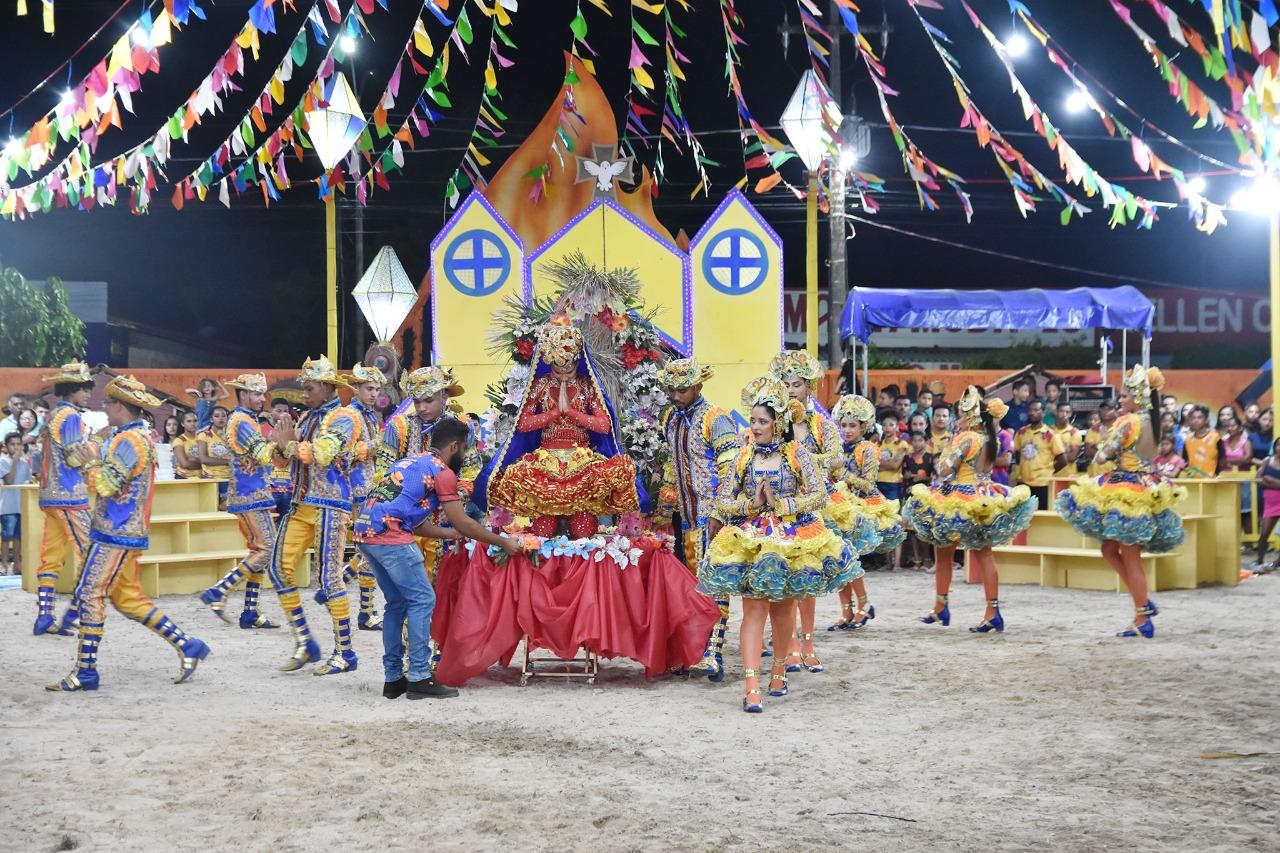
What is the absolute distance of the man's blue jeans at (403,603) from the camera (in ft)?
26.1

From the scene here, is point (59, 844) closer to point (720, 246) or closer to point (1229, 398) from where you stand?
point (720, 246)

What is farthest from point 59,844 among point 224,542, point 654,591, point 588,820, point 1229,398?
point 1229,398

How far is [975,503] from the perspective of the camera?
10.7 meters

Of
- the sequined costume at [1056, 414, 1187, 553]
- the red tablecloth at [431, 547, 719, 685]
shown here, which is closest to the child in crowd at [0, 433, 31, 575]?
the red tablecloth at [431, 547, 719, 685]

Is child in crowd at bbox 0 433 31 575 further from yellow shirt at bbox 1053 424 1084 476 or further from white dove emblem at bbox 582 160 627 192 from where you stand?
yellow shirt at bbox 1053 424 1084 476

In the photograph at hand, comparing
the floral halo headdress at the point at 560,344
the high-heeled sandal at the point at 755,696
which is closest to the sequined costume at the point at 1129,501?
the high-heeled sandal at the point at 755,696

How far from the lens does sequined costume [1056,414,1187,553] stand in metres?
10.3

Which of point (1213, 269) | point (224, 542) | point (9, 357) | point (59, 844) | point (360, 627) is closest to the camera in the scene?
point (59, 844)

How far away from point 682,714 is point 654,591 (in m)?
1.09

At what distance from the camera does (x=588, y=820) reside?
5.54 m

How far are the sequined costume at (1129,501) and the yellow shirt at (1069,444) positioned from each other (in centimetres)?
586

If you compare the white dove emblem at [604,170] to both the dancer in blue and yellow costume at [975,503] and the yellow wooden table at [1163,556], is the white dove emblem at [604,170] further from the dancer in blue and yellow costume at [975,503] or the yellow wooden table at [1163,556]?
the dancer in blue and yellow costume at [975,503]

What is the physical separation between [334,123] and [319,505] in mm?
4202

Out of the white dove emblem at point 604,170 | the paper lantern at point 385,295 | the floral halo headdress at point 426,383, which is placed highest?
the white dove emblem at point 604,170
